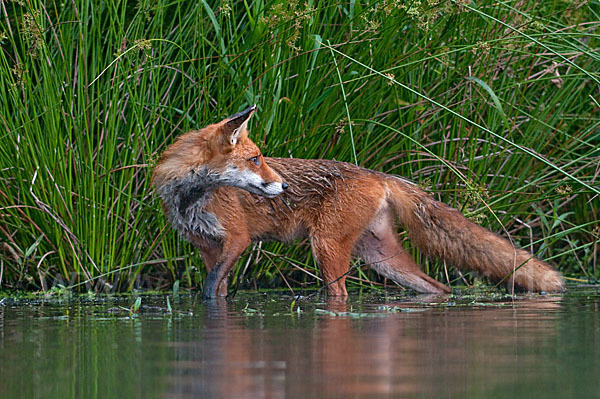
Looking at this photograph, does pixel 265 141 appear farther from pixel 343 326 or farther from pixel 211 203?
pixel 343 326

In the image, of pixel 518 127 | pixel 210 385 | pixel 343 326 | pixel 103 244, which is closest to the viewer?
pixel 210 385

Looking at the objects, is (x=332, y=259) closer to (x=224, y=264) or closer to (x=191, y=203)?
(x=224, y=264)

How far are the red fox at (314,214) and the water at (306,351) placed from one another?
1325mm

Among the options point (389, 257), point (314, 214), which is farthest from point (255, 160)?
point (389, 257)

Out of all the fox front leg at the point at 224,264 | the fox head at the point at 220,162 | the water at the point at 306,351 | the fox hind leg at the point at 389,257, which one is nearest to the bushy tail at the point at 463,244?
the fox hind leg at the point at 389,257

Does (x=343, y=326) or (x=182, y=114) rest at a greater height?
(x=182, y=114)

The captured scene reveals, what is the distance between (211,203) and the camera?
7031 mm

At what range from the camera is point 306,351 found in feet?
11.2

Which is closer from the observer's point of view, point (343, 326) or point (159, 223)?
point (343, 326)

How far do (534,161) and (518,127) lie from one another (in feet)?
1.23

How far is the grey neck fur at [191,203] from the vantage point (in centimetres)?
684

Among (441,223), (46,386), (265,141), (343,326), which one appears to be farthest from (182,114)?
(46,386)

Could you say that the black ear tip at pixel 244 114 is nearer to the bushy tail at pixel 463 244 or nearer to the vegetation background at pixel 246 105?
the vegetation background at pixel 246 105

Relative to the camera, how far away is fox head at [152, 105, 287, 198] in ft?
21.9
